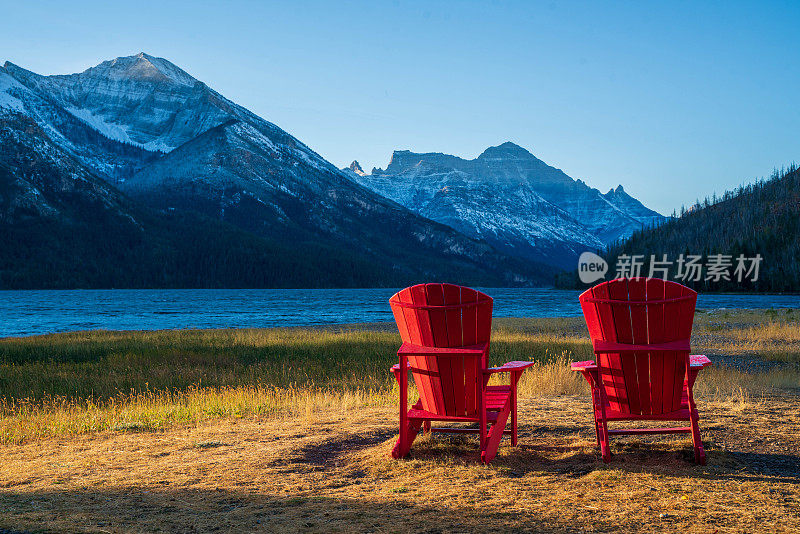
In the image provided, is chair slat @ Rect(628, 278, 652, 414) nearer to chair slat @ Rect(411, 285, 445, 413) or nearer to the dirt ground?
the dirt ground

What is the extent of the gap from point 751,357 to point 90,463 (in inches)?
619

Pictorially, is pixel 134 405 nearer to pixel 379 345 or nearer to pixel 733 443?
pixel 733 443

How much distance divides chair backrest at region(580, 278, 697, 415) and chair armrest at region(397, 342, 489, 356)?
3.01 ft

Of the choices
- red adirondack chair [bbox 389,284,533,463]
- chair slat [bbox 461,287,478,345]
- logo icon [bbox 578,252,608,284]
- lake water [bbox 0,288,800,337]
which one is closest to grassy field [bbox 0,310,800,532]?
red adirondack chair [bbox 389,284,533,463]

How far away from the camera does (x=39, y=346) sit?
2547cm

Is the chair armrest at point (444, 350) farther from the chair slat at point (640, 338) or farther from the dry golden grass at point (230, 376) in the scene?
the dry golden grass at point (230, 376)

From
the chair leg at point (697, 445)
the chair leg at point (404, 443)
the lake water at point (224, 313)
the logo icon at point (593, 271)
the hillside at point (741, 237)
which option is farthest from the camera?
the logo icon at point (593, 271)

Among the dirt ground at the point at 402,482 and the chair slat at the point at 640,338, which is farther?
the chair slat at the point at 640,338

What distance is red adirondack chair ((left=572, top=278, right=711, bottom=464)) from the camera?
5.73 metres

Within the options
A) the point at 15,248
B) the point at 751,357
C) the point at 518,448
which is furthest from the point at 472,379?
the point at 15,248

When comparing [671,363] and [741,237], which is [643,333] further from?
[741,237]

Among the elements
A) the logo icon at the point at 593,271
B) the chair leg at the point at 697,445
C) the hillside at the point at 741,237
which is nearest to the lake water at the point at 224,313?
the hillside at the point at 741,237

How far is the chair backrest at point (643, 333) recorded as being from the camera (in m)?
5.73

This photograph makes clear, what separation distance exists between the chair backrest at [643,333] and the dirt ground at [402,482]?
54cm
